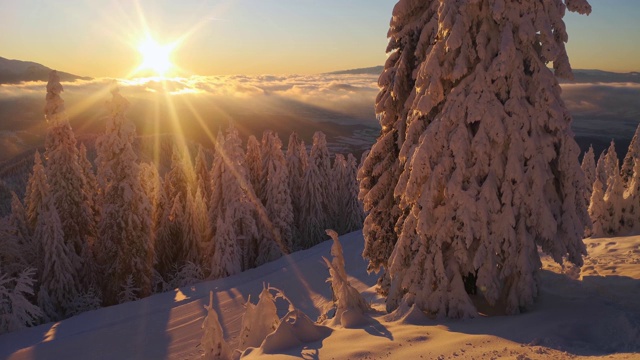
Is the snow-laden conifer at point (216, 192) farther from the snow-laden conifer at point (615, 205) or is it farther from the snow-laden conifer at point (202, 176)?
the snow-laden conifer at point (615, 205)

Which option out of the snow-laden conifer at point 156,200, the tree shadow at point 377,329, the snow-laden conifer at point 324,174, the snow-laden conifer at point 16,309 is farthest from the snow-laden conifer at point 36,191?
the tree shadow at point 377,329

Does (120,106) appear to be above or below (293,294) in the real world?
above

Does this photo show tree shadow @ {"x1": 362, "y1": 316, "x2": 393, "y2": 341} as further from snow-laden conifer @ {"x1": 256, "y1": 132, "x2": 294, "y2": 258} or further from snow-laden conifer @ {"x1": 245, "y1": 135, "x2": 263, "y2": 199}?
snow-laden conifer @ {"x1": 245, "y1": 135, "x2": 263, "y2": 199}

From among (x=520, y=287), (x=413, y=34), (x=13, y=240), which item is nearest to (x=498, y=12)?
(x=413, y=34)

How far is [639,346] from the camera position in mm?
8328

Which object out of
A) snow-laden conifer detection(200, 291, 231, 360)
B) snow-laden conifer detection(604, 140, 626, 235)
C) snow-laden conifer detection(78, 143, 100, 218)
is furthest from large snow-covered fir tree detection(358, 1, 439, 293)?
snow-laden conifer detection(78, 143, 100, 218)

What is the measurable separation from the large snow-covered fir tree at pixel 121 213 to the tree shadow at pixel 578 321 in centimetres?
2416

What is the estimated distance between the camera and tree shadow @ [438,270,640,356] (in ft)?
28.9

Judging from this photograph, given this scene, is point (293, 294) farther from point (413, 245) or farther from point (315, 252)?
point (413, 245)

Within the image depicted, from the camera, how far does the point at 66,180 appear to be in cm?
3072

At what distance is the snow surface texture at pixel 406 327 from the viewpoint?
888cm

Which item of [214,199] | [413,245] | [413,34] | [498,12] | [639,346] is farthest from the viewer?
[214,199]

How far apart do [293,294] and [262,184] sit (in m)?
20.1

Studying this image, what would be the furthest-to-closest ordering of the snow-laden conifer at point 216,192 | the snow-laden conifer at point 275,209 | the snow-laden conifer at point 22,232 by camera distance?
the snow-laden conifer at point 275,209
the snow-laden conifer at point 216,192
the snow-laden conifer at point 22,232
